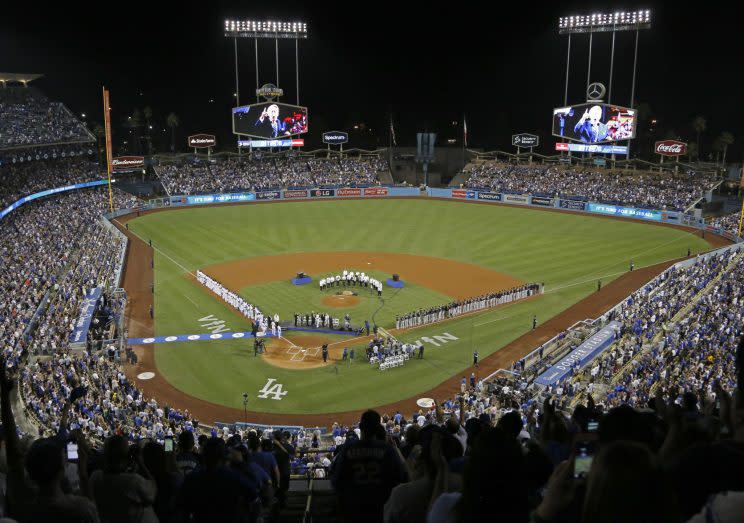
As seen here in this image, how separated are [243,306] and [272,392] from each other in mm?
9812

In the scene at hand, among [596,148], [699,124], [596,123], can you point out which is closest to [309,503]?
[596,123]

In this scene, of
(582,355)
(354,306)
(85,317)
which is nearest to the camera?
(582,355)

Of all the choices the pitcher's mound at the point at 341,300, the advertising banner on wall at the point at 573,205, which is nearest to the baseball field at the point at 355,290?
the pitcher's mound at the point at 341,300

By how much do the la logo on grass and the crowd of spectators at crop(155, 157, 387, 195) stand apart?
51.7 m

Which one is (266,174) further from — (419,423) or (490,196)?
(419,423)

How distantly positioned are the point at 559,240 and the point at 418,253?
13180mm

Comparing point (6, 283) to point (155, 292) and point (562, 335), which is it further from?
point (562, 335)

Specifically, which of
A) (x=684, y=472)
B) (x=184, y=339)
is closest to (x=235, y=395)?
(x=184, y=339)

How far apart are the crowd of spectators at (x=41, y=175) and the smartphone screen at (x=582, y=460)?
53564mm

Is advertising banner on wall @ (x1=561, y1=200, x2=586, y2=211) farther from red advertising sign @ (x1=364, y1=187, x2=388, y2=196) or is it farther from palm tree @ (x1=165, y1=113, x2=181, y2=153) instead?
palm tree @ (x1=165, y1=113, x2=181, y2=153)

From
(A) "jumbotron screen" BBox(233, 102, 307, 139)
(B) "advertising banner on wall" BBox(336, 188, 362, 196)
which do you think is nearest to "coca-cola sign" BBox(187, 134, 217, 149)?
(A) "jumbotron screen" BBox(233, 102, 307, 139)

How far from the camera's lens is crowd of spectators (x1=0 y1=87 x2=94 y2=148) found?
186ft

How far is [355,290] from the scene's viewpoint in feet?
127

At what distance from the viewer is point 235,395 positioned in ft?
83.0
